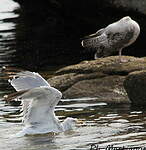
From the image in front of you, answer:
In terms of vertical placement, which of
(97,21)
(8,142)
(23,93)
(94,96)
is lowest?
(97,21)

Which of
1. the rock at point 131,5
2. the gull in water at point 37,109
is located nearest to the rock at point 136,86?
the gull in water at point 37,109

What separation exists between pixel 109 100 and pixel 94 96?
447 millimetres

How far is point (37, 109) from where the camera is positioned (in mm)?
10734

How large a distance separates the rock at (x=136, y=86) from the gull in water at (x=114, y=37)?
2879mm

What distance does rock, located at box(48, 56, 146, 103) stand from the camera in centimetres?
1377

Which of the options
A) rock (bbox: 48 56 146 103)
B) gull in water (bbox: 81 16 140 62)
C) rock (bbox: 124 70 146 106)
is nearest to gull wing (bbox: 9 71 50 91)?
rock (bbox: 124 70 146 106)

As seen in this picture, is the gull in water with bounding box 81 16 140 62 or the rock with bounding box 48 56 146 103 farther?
the gull in water with bounding box 81 16 140 62

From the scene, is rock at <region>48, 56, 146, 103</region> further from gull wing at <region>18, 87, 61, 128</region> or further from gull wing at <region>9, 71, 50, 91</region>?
gull wing at <region>9, 71, 50, 91</region>

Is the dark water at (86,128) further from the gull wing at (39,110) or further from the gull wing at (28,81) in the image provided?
the gull wing at (28,81)

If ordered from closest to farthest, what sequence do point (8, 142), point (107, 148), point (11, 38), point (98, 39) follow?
1. point (107, 148)
2. point (8, 142)
3. point (98, 39)
4. point (11, 38)

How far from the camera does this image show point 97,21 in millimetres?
26094

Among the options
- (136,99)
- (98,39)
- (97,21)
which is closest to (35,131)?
(136,99)

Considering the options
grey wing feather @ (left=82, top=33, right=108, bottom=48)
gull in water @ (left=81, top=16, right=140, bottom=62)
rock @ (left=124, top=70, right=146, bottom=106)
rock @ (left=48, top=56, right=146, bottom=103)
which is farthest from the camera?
grey wing feather @ (left=82, top=33, right=108, bottom=48)

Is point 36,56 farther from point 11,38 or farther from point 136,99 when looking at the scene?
point 136,99
